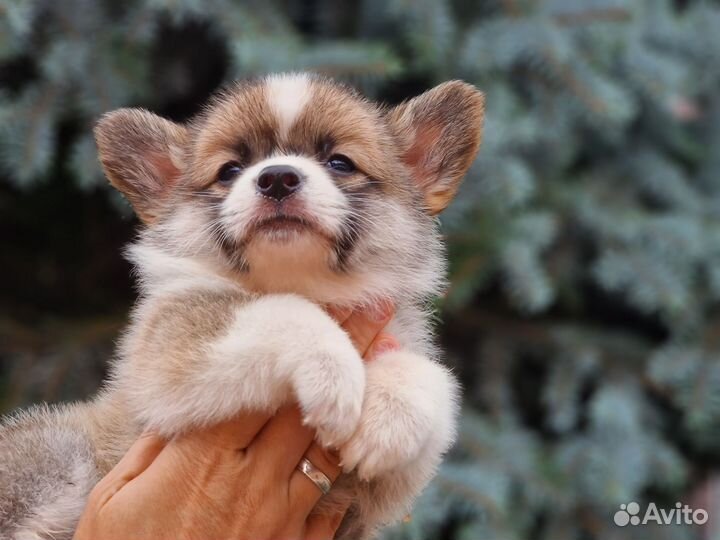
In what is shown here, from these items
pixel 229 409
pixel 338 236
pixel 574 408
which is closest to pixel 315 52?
pixel 338 236

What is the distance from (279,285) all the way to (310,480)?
0.54 meters

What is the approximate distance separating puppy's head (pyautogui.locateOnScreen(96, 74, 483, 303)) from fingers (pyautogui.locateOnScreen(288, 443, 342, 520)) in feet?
1.51

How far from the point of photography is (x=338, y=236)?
2.21m

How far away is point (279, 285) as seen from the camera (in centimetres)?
226

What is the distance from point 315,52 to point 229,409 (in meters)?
1.78

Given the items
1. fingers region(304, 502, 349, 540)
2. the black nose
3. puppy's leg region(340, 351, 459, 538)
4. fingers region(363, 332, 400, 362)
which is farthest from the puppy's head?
fingers region(304, 502, 349, 540)

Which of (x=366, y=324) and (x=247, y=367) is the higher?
(x=247, y=367)

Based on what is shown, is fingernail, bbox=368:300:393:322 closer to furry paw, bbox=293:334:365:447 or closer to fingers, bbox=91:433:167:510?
furry paw, bbox=293:334:365:447

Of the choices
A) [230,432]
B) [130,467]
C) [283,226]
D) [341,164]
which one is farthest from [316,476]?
[341,164]

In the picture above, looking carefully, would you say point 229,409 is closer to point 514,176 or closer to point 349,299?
point 349,299

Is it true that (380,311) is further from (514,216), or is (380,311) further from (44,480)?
(514,216)

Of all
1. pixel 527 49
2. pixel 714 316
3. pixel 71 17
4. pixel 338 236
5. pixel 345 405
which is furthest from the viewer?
pixel 714 316

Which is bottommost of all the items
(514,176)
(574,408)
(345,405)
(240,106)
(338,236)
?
(574,408)

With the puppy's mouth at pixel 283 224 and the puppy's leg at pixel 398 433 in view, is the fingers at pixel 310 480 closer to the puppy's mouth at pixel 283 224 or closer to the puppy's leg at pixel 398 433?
the puppy's leg at pixel 398 433
